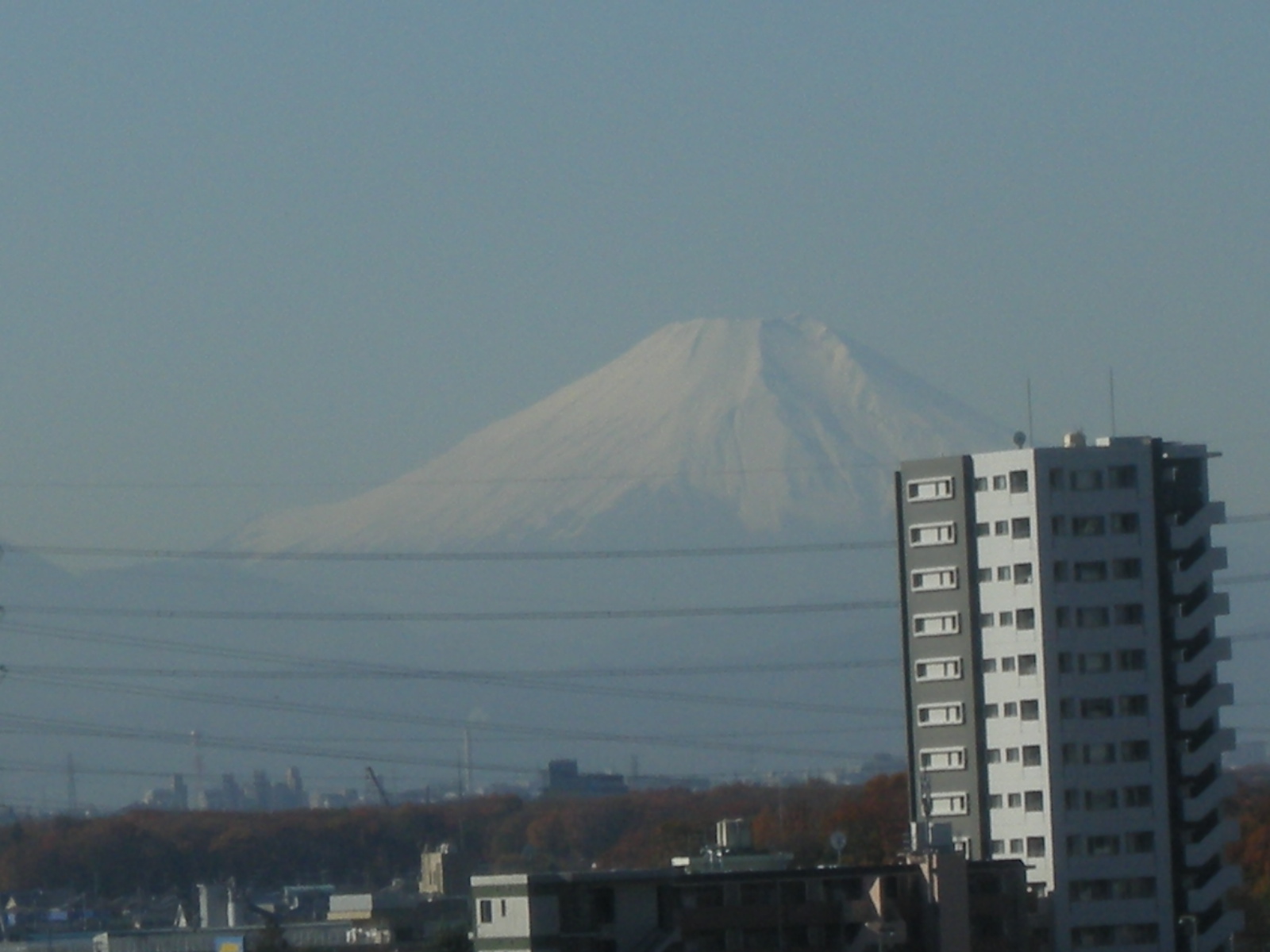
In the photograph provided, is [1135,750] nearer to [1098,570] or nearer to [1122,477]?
[1098,570]

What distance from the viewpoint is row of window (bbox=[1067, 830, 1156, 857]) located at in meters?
62.5

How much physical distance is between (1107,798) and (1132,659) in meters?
3.62

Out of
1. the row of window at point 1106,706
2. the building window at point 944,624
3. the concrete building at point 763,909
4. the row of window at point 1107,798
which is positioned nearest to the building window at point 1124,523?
the row of window at point 1106,706

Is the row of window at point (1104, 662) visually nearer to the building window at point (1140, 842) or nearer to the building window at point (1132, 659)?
the building window at point (1132, 659)

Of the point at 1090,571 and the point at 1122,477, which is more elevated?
the point at 1122,477

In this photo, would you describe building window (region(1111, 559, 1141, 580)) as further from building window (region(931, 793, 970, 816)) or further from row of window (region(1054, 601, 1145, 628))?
building window (region(931, 793, 970, 816))

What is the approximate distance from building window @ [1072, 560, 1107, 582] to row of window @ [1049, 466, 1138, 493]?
194 cm

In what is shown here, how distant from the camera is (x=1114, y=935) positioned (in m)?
61.4

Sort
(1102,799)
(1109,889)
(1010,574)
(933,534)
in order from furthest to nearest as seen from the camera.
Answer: (933,534) → (1010,574) → (1102,799) → (1109,889)

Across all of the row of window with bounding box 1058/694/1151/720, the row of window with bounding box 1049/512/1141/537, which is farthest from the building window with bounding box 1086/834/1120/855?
the row of window with bounding box 1049/512/1141/537

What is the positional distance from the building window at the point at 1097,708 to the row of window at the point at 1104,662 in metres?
0.71

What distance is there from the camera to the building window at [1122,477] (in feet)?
211

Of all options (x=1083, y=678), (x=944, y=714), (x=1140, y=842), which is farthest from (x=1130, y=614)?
(x=1140, y=842)

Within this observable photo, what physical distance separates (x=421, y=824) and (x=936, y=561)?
233ft
